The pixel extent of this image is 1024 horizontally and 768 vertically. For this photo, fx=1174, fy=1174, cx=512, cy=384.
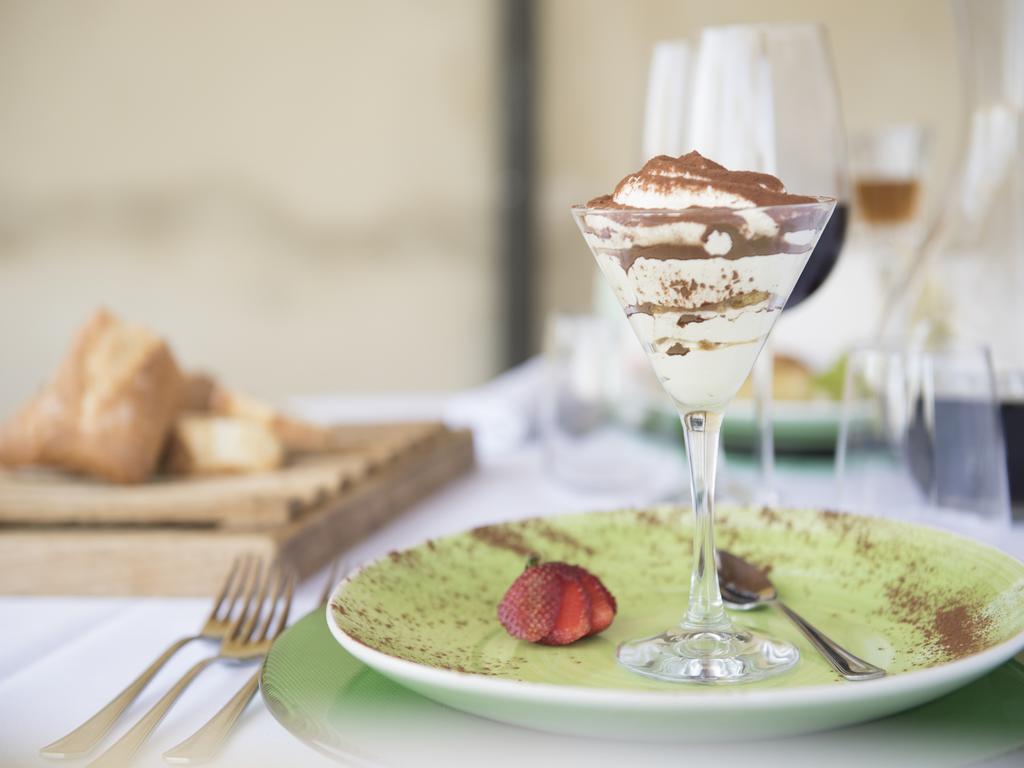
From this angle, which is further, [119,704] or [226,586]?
[226,586]

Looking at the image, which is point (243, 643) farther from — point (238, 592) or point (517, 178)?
point (517, 178)

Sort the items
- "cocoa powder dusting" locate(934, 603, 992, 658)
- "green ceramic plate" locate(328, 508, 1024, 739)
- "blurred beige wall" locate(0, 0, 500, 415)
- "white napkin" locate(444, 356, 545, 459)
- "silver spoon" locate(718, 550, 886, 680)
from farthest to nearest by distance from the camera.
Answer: "blurred beige wall" locate(0, 0, 500, 415) < "white napkin" locate(444, 356, 545, 459) < "silver spoon" locate(718, 550, 886, 680) < "cocoa powder dusting" locate(934, 603, 992, 658) < "green ceramic plate" locate(328, 508, 1024, 739)

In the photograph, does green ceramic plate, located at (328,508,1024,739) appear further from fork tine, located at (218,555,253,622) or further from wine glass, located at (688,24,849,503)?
wine glass, located at (688,24,849,503)

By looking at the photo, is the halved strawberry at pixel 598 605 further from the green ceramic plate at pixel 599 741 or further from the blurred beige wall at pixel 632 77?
the blurred beige wall at pixel 632 77

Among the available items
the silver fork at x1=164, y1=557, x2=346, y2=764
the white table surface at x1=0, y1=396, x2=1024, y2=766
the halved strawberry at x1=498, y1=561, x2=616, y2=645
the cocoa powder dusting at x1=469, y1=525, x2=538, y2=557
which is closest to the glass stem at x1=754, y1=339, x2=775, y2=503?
the white table surface at x1=0, y1=396, x2=1024, y2=766

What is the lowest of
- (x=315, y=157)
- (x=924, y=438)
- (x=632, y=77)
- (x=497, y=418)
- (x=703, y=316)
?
(x=497, y=418)

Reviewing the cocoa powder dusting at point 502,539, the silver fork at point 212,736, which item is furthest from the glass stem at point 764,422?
the silver fork at point 212,736

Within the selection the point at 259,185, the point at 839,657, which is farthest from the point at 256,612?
the point at 259,185

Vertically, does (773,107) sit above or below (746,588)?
above
